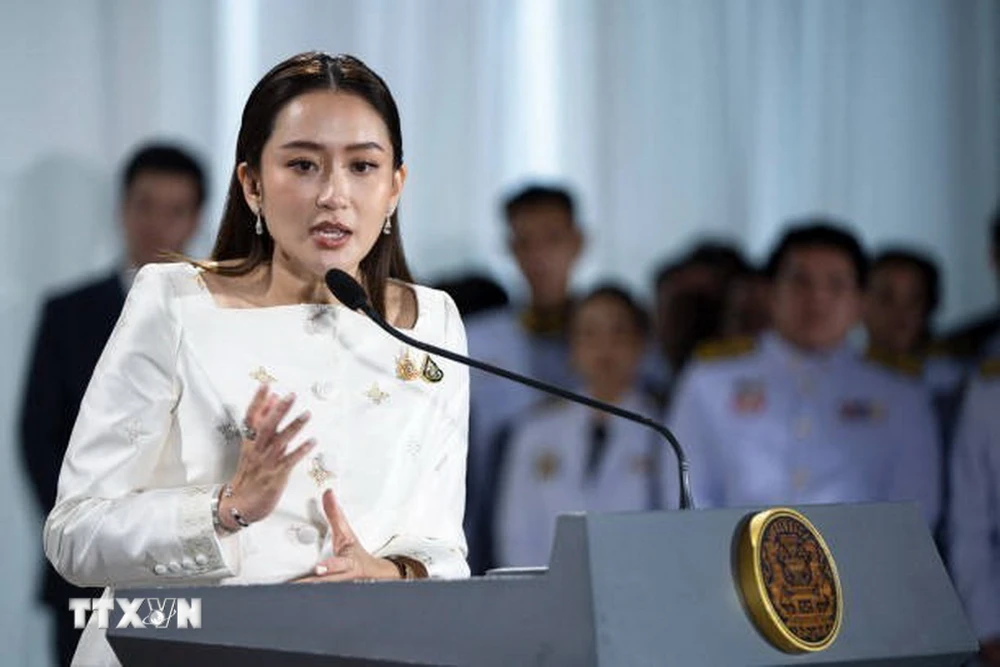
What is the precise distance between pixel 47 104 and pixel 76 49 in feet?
0.56

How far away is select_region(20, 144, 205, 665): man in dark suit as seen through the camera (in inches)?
151

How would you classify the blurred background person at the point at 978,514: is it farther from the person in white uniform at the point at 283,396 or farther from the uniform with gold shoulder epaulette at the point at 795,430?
the person in white uniform at the point at 283,396

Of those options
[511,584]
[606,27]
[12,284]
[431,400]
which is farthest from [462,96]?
[511,584]

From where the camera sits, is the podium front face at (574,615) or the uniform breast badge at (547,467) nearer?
the podium front face at (574,615)

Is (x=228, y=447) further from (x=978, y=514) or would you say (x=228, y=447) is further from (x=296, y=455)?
(x=978, y=514)

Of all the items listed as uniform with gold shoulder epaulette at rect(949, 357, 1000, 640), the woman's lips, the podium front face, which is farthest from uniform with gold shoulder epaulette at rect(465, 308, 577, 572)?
the podium front face

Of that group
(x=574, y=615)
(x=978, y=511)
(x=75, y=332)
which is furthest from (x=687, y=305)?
(x=574, y=615)

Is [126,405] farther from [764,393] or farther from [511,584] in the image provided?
[764,393]

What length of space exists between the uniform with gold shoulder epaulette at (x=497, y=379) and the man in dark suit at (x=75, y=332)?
1047 mm

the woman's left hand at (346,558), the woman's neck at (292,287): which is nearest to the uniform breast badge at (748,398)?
the woman's neck at (292,287)

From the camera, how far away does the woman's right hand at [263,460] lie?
1.72 m

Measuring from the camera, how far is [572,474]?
4707 mm

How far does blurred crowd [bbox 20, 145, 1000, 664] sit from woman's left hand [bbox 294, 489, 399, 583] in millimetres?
2369

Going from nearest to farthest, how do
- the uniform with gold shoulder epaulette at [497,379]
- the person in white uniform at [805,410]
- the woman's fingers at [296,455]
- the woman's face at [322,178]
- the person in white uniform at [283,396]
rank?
the woman's fingers at [296,455] < the person in white uniform at [283,396] < the woman's face at [322,178] < the person in white uniform at [805,410] < the uniform with gold shoulder epaulette at [497,379]
